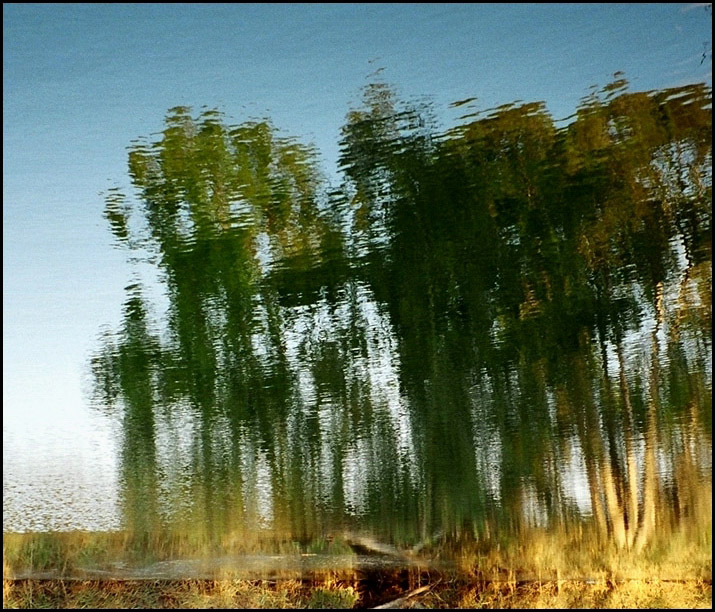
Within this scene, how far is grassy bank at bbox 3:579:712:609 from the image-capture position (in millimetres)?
6262

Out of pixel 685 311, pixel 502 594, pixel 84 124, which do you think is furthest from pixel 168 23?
pixel 502 594

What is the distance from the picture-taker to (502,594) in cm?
662

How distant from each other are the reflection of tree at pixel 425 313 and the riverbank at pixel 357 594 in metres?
1.13

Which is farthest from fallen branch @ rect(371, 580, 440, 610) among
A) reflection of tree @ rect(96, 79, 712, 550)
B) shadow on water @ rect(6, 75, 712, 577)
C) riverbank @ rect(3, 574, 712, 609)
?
reflection of tree @ rect(96, 79, 712, 550)

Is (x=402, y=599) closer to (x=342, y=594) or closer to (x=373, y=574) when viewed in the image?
(x=373, y=574)

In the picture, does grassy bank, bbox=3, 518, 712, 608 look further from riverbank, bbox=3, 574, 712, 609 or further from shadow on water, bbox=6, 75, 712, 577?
shadow on water, bbox=6, 75, 712, 577

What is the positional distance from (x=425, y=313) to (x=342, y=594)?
11.5 ft

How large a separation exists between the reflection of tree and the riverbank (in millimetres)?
1129

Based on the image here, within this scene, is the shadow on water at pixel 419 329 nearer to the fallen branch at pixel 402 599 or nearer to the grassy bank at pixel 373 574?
the grassy bank at pixel 373 574

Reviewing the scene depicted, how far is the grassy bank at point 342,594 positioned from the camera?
626 cm

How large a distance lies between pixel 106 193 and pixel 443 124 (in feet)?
4.76

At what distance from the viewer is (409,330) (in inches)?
157

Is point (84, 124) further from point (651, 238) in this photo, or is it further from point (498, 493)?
point (498, 493)

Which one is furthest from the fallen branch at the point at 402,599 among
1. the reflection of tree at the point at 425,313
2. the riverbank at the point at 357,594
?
the reflection of tree at the point at 425,313
